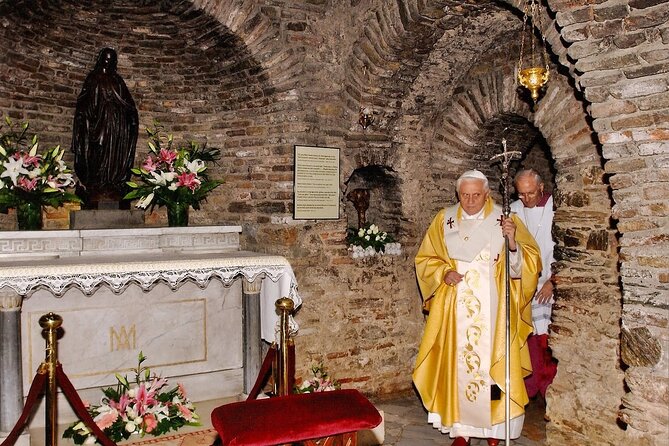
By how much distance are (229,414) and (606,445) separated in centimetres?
325

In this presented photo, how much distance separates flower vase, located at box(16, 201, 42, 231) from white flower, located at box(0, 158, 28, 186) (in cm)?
23

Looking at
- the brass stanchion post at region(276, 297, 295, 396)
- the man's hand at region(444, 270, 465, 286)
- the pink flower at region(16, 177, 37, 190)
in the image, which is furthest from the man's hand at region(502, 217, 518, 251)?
the pink flower at region(16, 177, 37, 190)

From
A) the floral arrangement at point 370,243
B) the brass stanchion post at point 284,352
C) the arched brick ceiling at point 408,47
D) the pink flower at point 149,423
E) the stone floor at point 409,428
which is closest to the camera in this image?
the brass stanchion post at point 284,352

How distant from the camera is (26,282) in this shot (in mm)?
4387

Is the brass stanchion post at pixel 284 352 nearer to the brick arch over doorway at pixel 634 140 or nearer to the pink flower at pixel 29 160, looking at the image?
the brick arch over doorway at pixel 634 140

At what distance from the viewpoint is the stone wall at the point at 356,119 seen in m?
4.98

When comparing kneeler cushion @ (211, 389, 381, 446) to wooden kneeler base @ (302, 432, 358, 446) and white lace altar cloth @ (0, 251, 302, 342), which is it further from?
white lace altar cloth @ (0, 251, 302, 342)

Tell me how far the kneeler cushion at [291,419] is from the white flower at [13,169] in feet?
10.2

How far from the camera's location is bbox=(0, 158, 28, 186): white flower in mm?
5125

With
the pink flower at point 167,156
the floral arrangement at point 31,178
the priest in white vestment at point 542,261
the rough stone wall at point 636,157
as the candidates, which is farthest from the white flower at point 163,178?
the rough stone wall at point 636,157

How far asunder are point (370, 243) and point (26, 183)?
3.50 metres

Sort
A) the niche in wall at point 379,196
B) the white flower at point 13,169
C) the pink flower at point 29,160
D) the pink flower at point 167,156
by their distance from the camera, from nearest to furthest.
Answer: the white flower at point 13,169 < the pink flower at point 29,160 < the pink flower at point 167,156 < the niche in wall at point 379,196

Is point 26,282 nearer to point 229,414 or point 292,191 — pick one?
point 229,414

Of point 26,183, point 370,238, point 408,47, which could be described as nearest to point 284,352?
point 370,238
